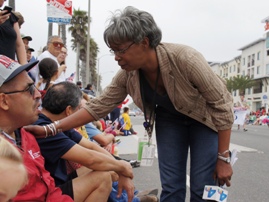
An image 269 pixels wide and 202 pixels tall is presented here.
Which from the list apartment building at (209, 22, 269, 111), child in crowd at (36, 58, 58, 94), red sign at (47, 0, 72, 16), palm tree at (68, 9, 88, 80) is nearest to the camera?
child in crowd at (36, 58, 58, 94)

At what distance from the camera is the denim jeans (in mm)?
2643

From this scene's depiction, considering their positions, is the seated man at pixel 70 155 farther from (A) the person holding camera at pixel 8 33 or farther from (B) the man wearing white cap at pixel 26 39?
(B) the man wearing white cap at pixel 26 39

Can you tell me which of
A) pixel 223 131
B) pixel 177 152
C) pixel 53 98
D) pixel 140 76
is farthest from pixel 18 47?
pixel 223 131

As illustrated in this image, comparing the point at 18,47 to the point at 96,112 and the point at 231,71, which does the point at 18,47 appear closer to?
the point at 96,112

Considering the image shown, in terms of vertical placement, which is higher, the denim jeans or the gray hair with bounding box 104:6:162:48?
the gray hair with bounding box 104:6:162:48

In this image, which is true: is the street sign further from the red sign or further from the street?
the street

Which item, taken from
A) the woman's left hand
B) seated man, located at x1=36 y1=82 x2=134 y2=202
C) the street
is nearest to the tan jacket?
the woman's left hand

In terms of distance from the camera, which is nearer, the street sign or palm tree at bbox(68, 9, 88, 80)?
the street sign

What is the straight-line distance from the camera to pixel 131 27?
2264 millimetres

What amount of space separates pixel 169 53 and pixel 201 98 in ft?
1.37

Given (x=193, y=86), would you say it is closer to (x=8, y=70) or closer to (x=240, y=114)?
(x=8, y=70)

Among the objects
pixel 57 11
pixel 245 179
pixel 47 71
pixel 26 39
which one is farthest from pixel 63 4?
pixel 245 179

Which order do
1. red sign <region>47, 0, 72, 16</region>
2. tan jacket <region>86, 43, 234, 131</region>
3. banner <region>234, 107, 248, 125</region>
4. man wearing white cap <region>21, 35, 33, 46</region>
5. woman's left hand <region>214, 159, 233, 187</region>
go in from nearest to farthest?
tan jacket <region>86, 43, 234, 131</region>, woman's left hand <region>214, 159, 233, 187</region>, man wearing white cap <region>21, 35, 33, 46</region>, red sign <region>47, 0, 72, 16</region>, banner <region>234, 107, 248, 125</region>

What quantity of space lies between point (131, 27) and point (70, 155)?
39.1 inches
